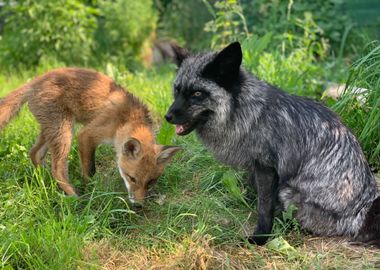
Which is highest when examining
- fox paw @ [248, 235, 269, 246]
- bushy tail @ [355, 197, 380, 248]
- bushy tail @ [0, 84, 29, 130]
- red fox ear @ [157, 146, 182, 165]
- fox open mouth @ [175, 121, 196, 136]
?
fox open mouth @ [175, 121, 196, 136]

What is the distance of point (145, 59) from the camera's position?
1123 centimetres

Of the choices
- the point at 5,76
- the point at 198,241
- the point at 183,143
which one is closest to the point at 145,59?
the point at 5,76

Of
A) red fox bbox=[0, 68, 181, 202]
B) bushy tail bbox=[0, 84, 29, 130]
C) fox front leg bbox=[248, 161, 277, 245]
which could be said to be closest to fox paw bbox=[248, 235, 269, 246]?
fox front leg bbox=[248, 161, 277, 245]

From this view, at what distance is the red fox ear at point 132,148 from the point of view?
510 centimetres

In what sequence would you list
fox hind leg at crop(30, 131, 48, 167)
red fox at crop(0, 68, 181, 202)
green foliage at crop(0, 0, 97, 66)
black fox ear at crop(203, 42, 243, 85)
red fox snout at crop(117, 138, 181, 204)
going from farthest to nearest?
green foliage at crop(0, 0, 97, 66)
fox hind leg at crop(30, 131, 48, 167)
red fox at crop(0, 68, 181, 202)
red fox snout at crop(117, 138, 181, 204)
black fox ear at crop(203, 42, 243, 85)

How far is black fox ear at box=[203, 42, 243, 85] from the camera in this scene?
428 cm

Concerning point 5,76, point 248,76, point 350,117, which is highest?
point 248,76

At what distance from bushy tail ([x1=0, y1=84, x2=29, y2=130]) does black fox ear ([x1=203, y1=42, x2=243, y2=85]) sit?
201cm

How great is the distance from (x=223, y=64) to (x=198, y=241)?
1.35 meters

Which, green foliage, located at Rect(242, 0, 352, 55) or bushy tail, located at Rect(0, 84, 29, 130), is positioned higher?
green foliage, located at Rect(242, 0, 352, 55)

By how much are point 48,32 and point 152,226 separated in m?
6.38

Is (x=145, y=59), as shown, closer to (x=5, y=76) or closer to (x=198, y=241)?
(x=5, y=76)

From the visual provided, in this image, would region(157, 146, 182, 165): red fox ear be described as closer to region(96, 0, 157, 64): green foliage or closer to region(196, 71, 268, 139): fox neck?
region(196, 71, 268, 139): fox neck

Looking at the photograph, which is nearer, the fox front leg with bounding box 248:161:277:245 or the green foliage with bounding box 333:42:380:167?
the fox front leg with bounding box 248:161:277:245
